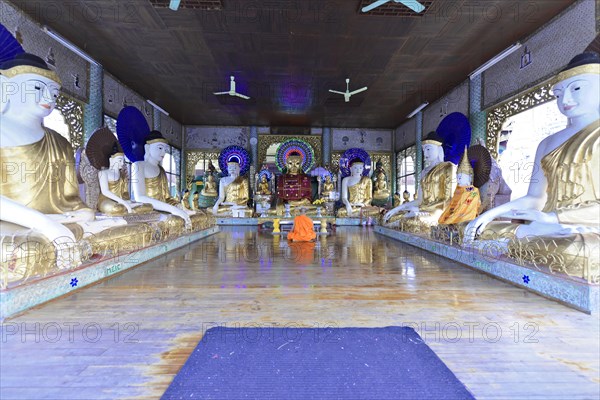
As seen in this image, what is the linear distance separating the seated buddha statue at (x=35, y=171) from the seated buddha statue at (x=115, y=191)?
1.16 m

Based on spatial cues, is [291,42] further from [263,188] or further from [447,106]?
[263,188]

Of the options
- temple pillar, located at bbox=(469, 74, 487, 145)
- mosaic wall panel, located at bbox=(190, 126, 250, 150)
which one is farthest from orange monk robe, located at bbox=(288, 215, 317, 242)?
mosaic wall panel, located at bbox=(190, 126, 250, 150)

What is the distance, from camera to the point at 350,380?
133 cm

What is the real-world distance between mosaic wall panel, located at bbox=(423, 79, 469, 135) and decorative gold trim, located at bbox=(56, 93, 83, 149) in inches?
343

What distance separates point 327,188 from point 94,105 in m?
7.09

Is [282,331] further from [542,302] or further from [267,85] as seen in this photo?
[267,85]

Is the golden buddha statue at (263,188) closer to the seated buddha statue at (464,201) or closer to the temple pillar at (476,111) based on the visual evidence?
the temple pillar at (476,111)

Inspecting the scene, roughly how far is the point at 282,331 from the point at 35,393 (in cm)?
109

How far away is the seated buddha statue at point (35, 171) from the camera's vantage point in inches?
95.7

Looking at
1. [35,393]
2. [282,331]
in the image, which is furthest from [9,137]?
[282,331]

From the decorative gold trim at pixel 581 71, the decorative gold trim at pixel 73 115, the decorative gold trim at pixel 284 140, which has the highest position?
the decorative gold trim at pixel 284 140

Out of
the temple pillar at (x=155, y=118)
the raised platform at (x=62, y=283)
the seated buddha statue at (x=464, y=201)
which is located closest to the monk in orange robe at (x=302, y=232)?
the seated buddha statue at (x=464, y=201)

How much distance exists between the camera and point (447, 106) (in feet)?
28.7

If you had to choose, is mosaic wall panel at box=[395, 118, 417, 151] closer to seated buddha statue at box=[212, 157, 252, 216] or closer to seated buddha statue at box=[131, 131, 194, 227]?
seated buddha statue at box=[212, 157, 252, 216]
